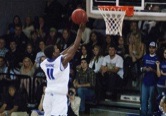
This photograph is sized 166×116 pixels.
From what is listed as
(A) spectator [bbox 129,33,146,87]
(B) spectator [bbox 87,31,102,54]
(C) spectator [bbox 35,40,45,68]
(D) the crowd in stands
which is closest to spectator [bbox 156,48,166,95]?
(D) the crowd in stands

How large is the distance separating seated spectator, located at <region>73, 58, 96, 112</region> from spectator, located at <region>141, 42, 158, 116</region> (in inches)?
47.9

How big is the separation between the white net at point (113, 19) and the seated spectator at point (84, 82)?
1807 mm

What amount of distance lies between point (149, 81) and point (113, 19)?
191cm

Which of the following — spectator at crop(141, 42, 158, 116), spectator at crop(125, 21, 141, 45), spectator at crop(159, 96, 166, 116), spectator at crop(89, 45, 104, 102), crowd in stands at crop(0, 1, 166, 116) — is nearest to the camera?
spectator at crop(159, 96, 166, 116)

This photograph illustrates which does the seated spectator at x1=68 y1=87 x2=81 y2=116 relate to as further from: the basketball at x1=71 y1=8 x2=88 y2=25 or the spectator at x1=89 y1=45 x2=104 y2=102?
the basketball at x1=71 y1=8 x2=88 y2=25

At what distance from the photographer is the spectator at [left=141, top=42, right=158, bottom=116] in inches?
462

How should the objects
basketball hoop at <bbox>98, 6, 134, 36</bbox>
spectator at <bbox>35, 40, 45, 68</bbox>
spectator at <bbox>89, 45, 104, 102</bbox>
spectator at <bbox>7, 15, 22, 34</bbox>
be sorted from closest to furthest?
basketball hoop at <bbox>98, 6, 134, 36</bbox> < spectator at <bbox>89, 45, 104, 102</bbox> < spectator at <bbox>35, 40, 45, 68</bbox> < spectator at <bbox>7, 15, 22, 34</bbox>

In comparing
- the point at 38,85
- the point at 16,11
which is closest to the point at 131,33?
the point at 38,85

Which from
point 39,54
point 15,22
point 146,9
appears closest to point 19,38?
point 15,22

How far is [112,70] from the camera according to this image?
1248 centimetres

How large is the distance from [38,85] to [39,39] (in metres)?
1.74

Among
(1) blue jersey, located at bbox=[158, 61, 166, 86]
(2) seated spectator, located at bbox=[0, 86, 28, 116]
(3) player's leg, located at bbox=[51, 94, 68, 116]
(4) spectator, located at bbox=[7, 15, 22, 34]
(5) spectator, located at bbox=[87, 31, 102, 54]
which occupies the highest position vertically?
(4) spectator, located at bbox=[7, 15, 22, 34]

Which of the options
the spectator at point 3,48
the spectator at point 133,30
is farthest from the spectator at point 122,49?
the spectator at point 3,48

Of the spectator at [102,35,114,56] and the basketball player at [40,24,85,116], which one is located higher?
the spectator at [102,35,114,56]
